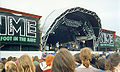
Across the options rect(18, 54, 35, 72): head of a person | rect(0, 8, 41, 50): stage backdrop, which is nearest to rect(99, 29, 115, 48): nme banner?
rect(0, 8, 41, 50): stage backdrop

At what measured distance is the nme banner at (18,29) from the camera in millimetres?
8133

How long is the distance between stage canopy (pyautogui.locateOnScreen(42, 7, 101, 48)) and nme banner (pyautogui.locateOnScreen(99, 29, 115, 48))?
4.64 ft

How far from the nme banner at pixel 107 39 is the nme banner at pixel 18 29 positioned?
8.00 meters

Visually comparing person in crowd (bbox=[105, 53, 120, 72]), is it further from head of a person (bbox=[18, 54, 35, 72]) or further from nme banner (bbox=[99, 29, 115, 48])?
nme banner (bbox=[99, 29, 115, 48])

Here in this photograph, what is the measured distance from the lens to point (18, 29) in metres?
8.86

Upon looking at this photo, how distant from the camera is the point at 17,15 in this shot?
902 centimetres

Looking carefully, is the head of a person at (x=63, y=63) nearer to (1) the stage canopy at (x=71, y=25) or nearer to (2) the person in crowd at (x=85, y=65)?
(2) the person in crowd at (x=85, y=65)

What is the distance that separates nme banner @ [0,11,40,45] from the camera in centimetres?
813

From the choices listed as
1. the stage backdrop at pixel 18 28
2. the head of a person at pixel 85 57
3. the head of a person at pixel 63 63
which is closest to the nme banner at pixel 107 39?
the stage backdrop at pixel 18 28

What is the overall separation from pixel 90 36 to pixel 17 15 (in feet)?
27.9

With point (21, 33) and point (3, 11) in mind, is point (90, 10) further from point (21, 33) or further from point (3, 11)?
point (3, 11)

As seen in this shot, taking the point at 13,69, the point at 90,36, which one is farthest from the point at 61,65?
the point at 90,36

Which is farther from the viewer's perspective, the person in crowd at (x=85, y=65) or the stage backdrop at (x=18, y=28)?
the stage backdrop at (x=18, y=28)

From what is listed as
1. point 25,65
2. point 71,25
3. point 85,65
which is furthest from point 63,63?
point 71,25
